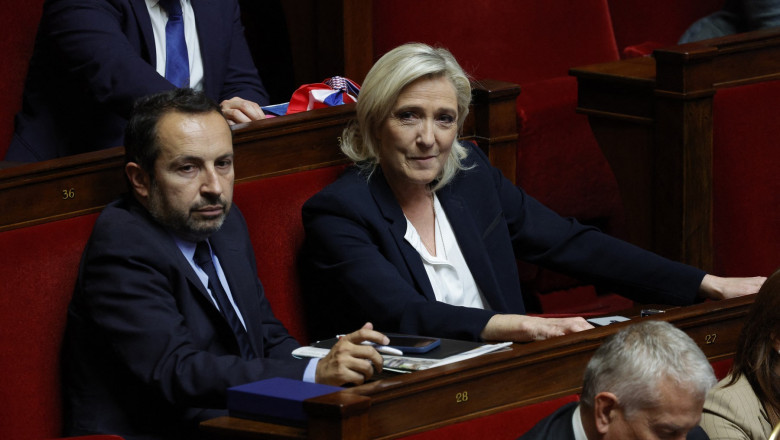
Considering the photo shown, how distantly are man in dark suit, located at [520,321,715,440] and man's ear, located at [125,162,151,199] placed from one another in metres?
0.46

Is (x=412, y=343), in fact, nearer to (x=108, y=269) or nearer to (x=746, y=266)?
(x=108, y=269)

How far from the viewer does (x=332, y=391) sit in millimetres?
873

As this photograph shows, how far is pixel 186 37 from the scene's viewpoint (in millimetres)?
1410

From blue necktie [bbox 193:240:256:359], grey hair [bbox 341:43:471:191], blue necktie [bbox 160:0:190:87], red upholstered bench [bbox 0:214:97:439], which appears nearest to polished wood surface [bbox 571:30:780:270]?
grey hair [bbox 341:43:471:191]

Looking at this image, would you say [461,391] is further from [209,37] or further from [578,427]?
[209,37]

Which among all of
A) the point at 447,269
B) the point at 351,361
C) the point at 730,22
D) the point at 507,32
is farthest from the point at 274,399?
the point at 730,22

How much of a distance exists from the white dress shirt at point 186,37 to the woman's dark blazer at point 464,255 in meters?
0.26

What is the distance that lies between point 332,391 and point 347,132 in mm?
493

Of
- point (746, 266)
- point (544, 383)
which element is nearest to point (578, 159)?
point (746, 266)

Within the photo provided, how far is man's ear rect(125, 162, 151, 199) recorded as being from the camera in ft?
3.63

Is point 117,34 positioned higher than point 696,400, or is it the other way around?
point 117,34

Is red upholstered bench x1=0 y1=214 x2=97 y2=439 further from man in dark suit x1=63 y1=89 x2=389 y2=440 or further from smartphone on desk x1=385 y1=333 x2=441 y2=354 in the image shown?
smartphone on desk x1=385 y1=333 x2=441 y2=354

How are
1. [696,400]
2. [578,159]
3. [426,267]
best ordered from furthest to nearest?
1. [578,159]
2. [426,267]
3. [696,400]

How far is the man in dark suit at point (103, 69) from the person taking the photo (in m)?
1.29
